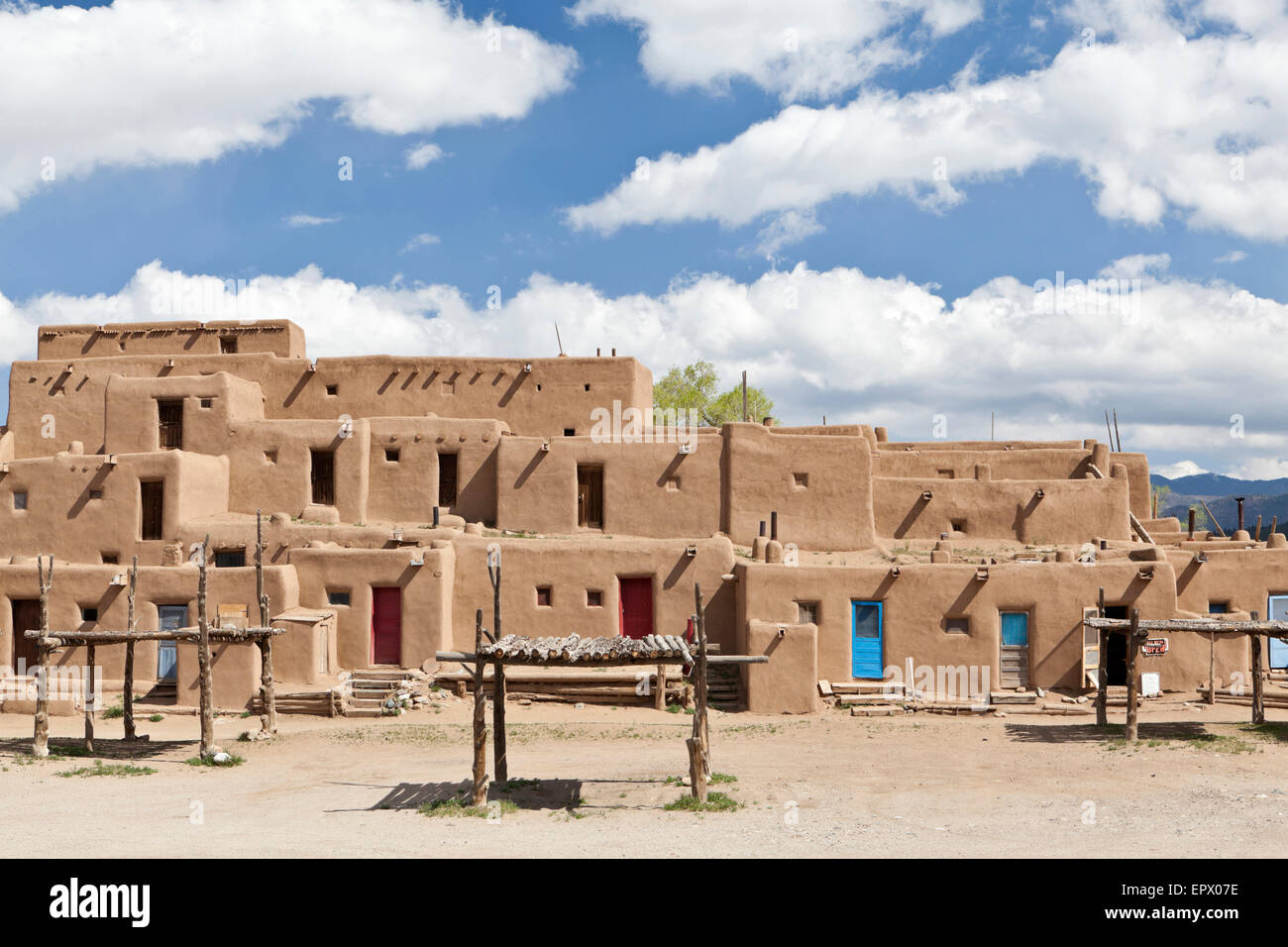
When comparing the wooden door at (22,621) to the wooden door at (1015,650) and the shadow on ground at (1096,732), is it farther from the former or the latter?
the wooden door at (1015,650)

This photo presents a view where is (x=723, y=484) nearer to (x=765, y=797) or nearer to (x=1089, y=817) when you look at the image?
(x=765, y=797)

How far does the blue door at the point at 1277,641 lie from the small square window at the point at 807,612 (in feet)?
36.0

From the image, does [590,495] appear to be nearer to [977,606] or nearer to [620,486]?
[620,486]

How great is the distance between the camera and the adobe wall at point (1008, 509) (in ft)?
104

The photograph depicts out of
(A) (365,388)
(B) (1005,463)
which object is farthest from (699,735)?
(A) (365,388)

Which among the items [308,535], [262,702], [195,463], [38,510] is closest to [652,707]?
[262,702]

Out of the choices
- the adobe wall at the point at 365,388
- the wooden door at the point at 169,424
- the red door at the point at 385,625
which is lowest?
the red door at the point at 385,625

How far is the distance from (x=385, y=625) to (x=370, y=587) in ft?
3.39

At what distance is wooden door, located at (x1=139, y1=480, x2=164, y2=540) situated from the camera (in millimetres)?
29984

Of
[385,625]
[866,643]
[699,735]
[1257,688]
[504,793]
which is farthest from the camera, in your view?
[385,625]

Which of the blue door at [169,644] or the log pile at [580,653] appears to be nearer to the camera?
the log pile at [580,653]

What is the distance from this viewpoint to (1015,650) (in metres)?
25.2

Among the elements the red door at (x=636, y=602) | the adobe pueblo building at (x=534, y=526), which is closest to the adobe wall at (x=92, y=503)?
the adobe pueblo building at (x=534, y=526)
